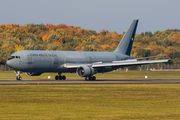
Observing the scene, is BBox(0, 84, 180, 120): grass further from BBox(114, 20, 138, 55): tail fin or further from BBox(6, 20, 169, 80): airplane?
BBox(114, 20, 138, 55): tail fin

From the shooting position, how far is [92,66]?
53469 mm

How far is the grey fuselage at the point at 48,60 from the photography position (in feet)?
165

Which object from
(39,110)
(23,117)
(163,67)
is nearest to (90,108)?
(39,110)

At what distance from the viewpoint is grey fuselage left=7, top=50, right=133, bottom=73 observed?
5044 cm

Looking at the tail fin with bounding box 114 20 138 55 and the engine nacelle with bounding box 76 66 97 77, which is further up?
the tail fin with bounding box 114 20 138 55

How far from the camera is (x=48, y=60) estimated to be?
52438 mm

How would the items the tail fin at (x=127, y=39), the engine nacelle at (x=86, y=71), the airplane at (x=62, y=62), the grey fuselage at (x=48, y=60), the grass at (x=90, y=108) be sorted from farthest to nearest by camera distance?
the tail fin at (x=127, y=39) < the engine nacelle at (x=86, y=71) < the airplane at (x=62, y=62) < the grey fuselage at (x=48, y=60) < the grass at (x=90, y=108)

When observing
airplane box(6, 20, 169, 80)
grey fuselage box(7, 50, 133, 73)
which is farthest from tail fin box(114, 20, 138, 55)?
grey fuselage box(7, 50, 133, 73)

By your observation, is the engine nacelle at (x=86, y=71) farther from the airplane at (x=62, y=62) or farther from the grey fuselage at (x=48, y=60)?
the grey fuselage at (x=48, y=60)

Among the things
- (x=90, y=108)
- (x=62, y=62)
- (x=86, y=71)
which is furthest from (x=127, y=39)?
(x=90, y=108)

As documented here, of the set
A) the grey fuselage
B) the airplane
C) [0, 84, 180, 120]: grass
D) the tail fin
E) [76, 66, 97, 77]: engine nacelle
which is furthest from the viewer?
the tail fin

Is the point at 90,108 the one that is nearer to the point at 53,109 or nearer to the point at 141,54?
the point at 53,109

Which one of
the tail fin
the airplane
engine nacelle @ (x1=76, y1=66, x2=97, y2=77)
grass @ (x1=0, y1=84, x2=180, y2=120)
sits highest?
the tail fin

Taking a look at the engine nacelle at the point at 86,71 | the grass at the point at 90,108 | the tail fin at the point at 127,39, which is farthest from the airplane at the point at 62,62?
the grass at the point at 90,108
